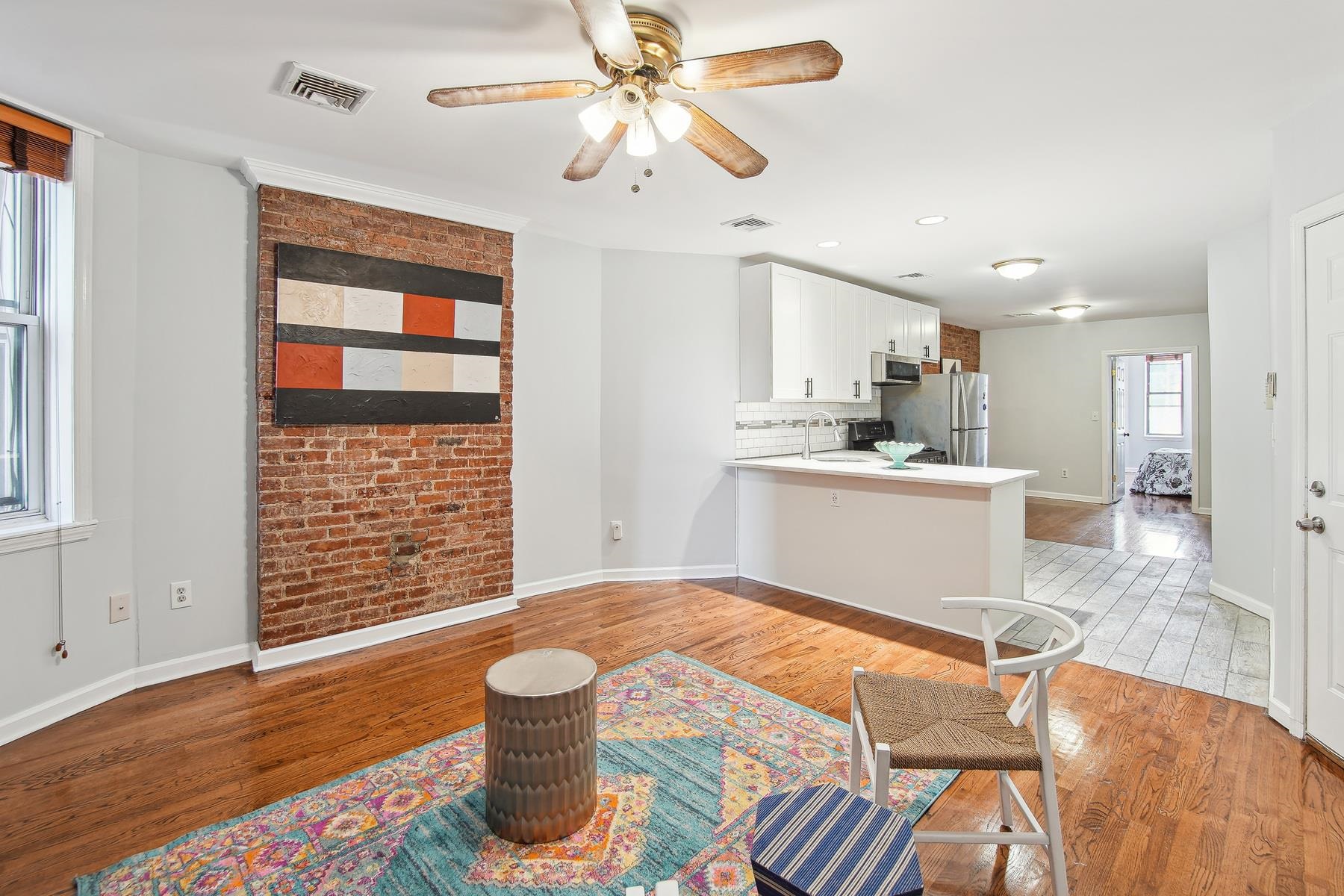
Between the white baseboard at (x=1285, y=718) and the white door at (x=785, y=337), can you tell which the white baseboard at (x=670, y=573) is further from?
the white baseboard at (x=1285, y=718)

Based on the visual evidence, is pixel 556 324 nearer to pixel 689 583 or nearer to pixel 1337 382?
pixel 689 583

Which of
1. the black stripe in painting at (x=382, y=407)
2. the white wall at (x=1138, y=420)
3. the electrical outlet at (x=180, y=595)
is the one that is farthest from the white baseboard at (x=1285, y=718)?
the white wall at (x=1138, y=420)

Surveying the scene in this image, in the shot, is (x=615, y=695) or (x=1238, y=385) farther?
(x=1238, y=385)

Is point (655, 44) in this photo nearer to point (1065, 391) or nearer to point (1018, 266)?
point (1018, 266)

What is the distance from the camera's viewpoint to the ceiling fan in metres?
1.59

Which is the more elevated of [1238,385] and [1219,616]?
[1238,385]

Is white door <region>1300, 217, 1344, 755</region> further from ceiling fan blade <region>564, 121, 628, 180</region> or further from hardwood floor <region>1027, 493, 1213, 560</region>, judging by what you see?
hardwood floor <region>1027, 493, 1213, 560</region>

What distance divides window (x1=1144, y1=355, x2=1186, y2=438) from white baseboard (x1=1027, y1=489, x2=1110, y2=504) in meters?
3.11

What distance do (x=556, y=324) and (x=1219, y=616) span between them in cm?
456

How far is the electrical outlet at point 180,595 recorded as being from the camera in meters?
2.87

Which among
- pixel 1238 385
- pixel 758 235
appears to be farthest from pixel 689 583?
pixel 1238 385

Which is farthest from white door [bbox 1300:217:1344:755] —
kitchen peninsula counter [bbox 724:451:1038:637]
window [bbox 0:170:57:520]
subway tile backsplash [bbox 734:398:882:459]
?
window [bbox 0:170:57:520]

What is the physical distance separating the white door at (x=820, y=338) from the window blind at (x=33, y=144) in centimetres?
419

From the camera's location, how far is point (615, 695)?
268 cm
